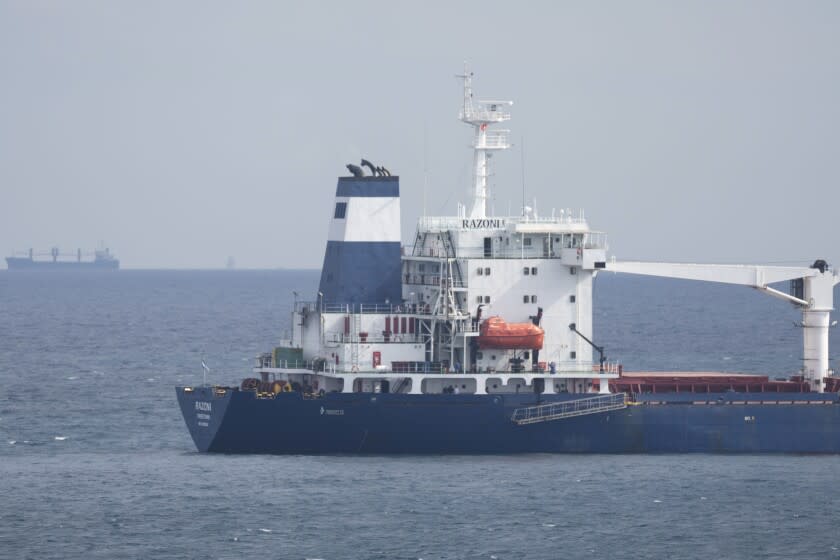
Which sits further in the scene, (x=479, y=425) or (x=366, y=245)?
(x=366, y=245)

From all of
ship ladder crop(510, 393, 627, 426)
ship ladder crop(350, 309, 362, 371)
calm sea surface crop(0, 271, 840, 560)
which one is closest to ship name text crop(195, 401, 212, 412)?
calm sea surface crop(0, 271, 840, 560)

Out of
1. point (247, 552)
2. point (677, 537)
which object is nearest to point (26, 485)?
point (247, 552)

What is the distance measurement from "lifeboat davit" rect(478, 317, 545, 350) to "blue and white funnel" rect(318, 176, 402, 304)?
3304 millimetres

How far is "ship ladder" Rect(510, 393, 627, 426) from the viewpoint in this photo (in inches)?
2004

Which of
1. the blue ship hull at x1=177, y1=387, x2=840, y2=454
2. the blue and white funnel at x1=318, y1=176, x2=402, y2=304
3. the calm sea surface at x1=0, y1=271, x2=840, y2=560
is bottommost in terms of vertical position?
the calm sea surface at x1=0, y1=271, x2=840, y2=560

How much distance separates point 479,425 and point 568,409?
9.04ft

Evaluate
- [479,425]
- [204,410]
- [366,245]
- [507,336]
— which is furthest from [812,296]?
[204,410]

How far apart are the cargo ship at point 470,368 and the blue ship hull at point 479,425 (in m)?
0.04

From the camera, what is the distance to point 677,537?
41.8 meters

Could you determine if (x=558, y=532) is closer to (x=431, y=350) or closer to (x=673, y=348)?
(x=431, y=350)

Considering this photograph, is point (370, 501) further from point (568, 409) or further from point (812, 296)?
point (812, 296)

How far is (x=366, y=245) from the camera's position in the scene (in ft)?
174

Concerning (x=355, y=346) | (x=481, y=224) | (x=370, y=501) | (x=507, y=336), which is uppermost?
(x=481, y=224)

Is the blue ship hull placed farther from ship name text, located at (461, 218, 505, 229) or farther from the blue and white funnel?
ship name text, located at (461, 218, 505, 229)
